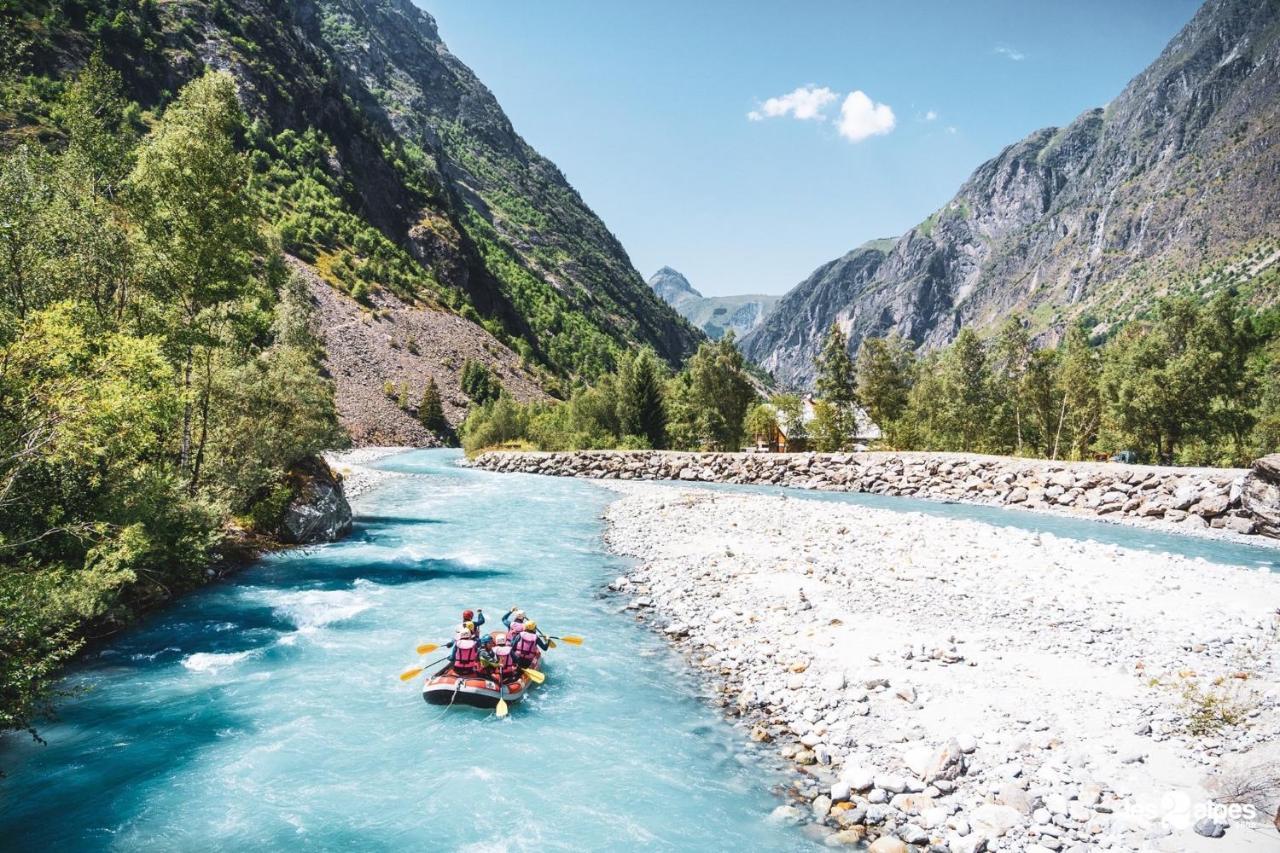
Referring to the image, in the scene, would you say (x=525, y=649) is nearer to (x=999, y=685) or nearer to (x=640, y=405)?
(x=999, y=685)

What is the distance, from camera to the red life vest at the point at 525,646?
1466cm

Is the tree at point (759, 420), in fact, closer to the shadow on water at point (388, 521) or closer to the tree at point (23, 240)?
the shadow on water at point (388, 521)

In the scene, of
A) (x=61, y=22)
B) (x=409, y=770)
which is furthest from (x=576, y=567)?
(x=61, y=22)

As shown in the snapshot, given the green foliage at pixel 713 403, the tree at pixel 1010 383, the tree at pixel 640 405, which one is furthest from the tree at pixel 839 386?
the tree at pixel 640 405

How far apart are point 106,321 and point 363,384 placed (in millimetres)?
85876

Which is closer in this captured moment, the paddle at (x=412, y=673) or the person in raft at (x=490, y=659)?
the person in raft at (x=490, y=659)

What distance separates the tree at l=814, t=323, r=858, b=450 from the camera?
68625 millimetres

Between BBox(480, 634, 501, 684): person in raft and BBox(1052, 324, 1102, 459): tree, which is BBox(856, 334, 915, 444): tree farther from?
BBox(480, 634, 501, 684): person in raft

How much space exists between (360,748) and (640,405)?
6417 cm

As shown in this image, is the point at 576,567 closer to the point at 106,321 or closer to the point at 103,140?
the point at 106,321

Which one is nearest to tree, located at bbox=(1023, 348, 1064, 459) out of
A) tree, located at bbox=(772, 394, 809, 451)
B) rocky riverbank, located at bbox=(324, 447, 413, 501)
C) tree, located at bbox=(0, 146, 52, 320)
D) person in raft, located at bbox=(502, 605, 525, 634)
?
tree, located at bbox=(772, 394, 809, 451)

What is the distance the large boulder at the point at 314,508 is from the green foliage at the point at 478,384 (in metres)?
84.4

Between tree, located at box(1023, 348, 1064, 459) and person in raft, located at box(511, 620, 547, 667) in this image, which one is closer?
person in raft, located at box(511, 620, 547, 667)

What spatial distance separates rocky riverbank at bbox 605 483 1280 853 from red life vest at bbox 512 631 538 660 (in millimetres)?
4117
